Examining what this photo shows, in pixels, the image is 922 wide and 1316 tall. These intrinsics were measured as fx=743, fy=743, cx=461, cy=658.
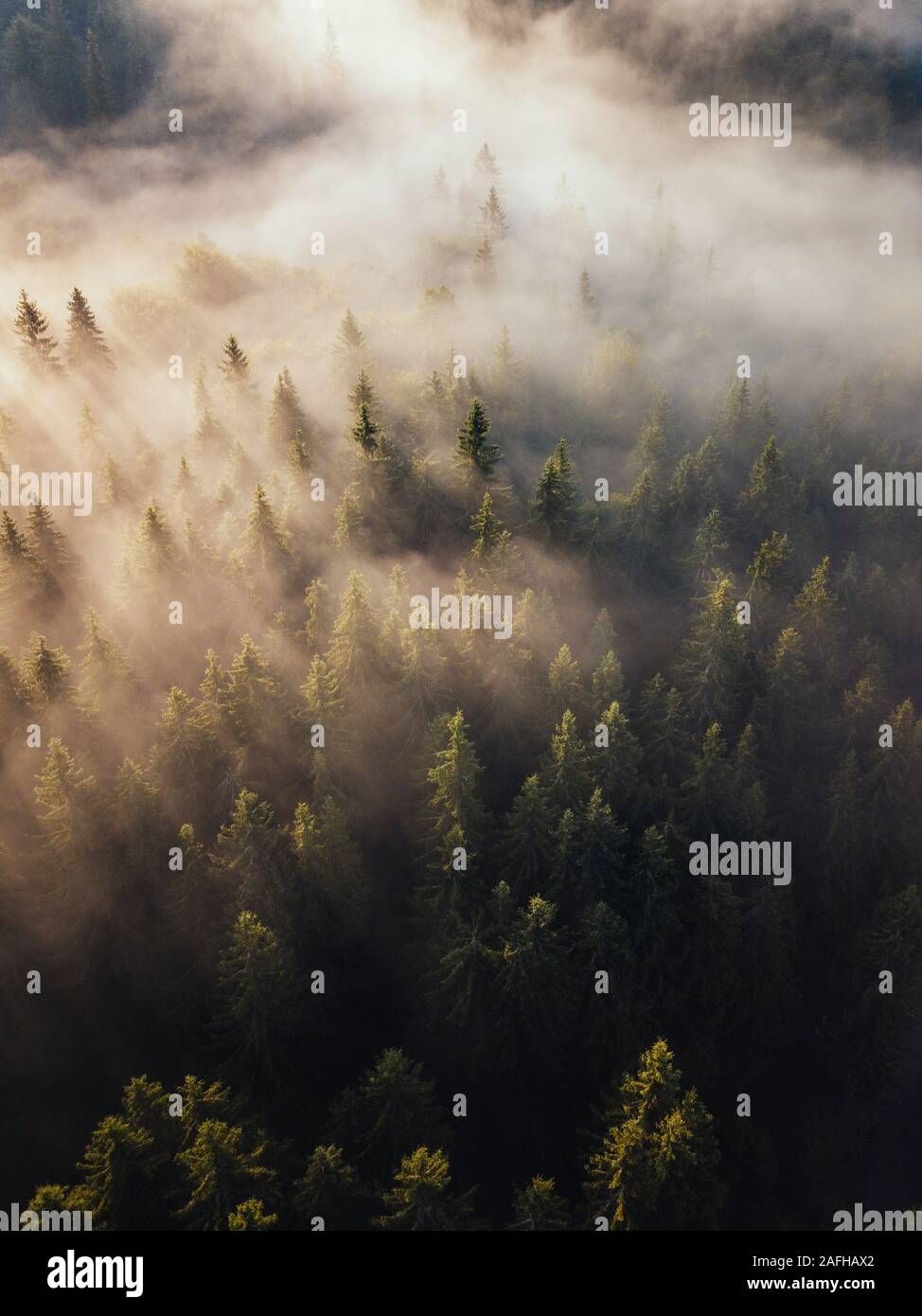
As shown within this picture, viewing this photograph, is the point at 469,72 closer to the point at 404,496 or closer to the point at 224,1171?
the point at 404,496

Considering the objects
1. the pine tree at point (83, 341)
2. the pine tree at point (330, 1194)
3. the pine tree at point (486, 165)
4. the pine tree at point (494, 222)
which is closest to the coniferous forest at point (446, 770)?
the pine tree at point (330, 1194)

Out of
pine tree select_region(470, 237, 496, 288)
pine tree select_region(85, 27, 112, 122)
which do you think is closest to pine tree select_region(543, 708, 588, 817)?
pine tree select_region(470, 237, 496, 288)

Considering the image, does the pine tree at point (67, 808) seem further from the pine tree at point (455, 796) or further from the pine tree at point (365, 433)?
the pine tree at point (365, 433)

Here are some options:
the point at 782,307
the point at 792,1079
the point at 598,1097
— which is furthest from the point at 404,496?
the point at 782,307

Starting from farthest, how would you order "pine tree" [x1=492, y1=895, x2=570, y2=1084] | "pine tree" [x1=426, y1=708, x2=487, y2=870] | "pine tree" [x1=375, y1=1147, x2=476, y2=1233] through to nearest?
"pine tree" [x1=426, y1=708, x2=487, y2=870]
"pine tree" [x1=492, y1=895, x2=570, y2=1084]
"pine tree" [x1=375, y1=1147, x2=476, y2=1233]

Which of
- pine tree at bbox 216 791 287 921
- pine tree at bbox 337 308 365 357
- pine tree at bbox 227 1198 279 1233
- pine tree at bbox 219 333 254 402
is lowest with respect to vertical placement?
pine tree at bbox 227 1198 279 1233

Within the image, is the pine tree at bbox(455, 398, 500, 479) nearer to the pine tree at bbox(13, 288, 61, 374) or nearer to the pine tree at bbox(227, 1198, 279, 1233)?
the pine tree at bbox(13, 288, 61, 374)

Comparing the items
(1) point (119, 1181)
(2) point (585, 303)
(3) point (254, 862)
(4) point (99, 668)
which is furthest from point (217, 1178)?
(2) point (585, 303)

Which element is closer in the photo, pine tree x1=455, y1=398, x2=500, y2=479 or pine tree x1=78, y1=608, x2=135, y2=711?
pine tree x1=78, y1=608, x2=135, y2=711

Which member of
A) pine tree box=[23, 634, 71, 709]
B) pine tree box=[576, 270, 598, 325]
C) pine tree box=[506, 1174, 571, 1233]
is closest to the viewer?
pine tree box=[506, 1174, 571, 1233]
